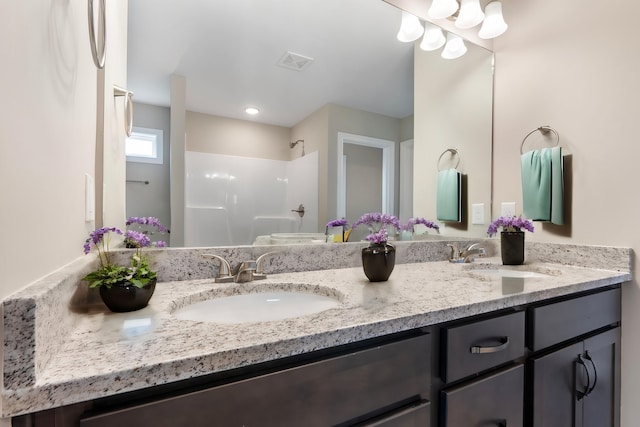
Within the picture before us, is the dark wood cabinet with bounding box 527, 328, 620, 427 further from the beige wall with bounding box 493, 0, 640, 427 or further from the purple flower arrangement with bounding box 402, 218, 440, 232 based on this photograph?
the purple flower arrangement with bounding box 402, 218, 440, 232

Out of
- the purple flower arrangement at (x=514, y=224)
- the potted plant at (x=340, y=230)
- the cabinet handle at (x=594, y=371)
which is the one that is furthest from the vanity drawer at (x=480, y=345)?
the purple flower arrangement at (x=514, y=224)

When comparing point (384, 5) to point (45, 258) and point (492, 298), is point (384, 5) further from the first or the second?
point (45, 258)

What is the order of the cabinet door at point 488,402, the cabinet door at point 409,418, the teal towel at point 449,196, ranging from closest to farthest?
the cabinet door at point 409,418, the cabinet door at point 488,402, the teal towel at point 449,196

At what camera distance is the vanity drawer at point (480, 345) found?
28.4 inches

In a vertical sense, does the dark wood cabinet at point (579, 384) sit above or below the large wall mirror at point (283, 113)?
below

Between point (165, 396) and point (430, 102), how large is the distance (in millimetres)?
1717

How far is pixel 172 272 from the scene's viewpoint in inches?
39.2

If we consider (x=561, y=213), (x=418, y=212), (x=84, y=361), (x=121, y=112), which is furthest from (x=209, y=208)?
(x=561, y=213)

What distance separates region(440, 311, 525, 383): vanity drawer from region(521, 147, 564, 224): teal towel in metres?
0.81

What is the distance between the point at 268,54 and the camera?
1.20 m

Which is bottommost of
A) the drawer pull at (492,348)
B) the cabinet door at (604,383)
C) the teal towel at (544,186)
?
the cabinet door at (604,383)

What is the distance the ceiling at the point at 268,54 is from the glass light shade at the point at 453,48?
0.40 meters

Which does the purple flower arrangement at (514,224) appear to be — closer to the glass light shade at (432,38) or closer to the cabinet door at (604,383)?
the cabinet door at (604,383)

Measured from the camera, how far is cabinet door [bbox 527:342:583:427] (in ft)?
2.93
